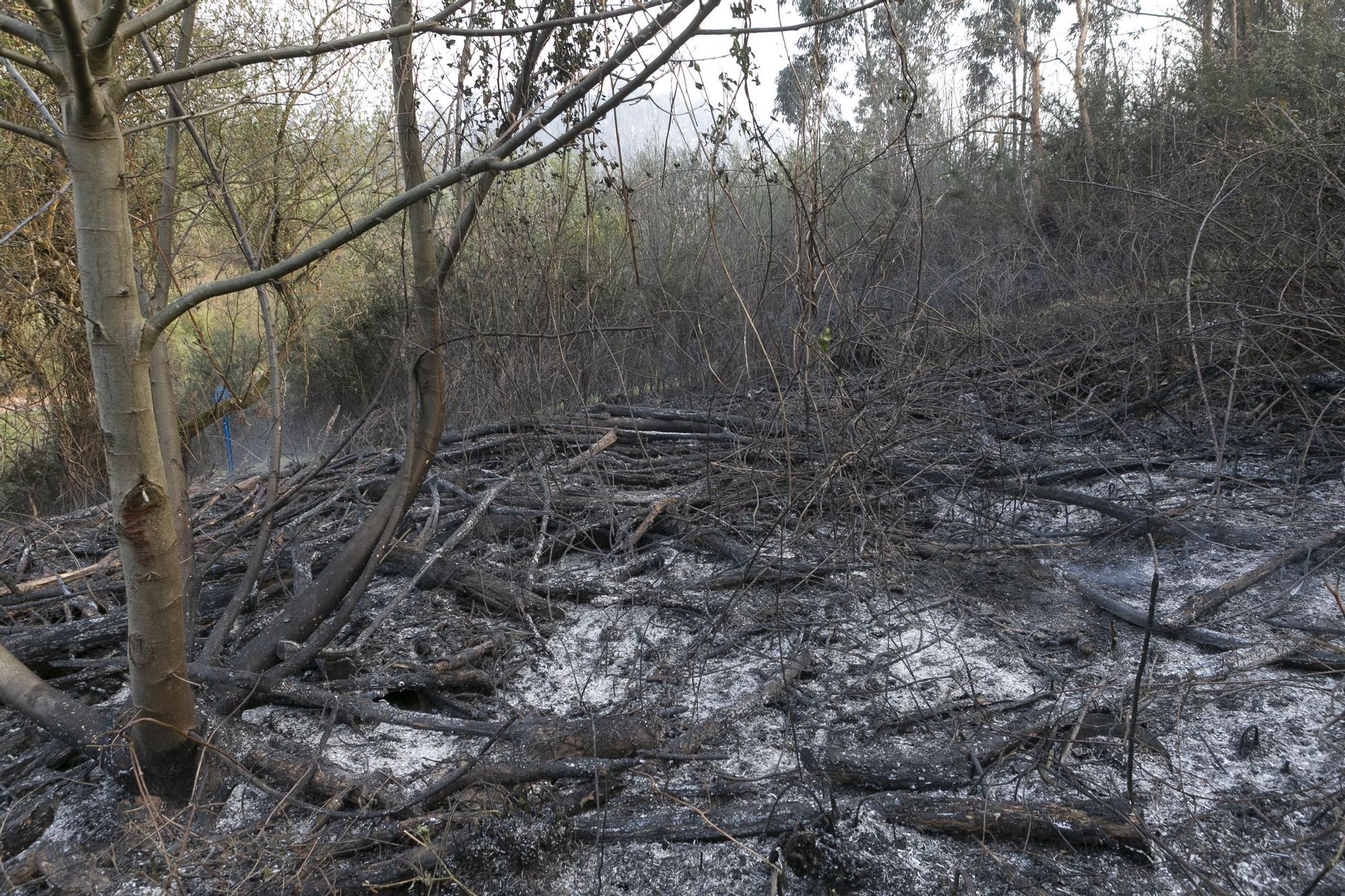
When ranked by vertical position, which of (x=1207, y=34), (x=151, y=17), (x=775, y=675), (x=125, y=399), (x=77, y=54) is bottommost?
(x=775, y=675)

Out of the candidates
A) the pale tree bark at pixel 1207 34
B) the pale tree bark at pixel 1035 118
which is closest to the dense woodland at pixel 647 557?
the pale tree bark at pixel 1207 34

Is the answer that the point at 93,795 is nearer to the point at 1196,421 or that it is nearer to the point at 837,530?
the point at 837,530

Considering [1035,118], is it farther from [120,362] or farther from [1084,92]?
[120,362]

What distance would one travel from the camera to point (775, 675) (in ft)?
9.72

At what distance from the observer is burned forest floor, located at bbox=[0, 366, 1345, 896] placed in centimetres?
203

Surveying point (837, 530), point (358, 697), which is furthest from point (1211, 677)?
point (358, 697)

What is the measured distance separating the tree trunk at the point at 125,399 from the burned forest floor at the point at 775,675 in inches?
17.2

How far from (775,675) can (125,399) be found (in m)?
2.17

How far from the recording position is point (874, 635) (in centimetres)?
324

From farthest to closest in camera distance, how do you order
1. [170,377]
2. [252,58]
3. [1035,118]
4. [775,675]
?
[1035,118], [775,675], [170,377], [252,58]

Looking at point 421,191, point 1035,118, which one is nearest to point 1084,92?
point 1035,118

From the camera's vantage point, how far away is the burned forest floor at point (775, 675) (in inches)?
80.0

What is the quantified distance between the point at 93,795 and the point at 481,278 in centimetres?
318

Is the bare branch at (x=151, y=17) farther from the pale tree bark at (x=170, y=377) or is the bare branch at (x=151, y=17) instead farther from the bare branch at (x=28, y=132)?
the pale tree bark at (x=170, y=377)
